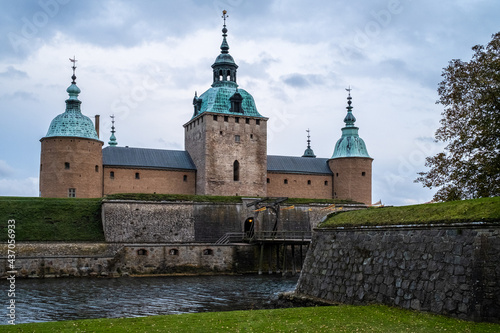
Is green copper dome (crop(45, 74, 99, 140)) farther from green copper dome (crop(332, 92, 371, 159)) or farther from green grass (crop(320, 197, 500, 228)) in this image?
green grass (crop(320, 197, 500, 228))

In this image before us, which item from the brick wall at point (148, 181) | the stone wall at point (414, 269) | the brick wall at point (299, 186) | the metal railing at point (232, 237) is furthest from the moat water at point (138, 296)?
the brick wall at point (299, 186)

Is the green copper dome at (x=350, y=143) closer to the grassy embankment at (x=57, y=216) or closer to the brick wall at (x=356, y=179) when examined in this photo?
the brick wall at (x=356, y=179)

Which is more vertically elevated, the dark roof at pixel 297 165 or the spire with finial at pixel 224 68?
the spire with finial at pixel 224 68

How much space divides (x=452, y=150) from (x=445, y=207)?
6.97 meters

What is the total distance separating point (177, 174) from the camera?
5369 cm

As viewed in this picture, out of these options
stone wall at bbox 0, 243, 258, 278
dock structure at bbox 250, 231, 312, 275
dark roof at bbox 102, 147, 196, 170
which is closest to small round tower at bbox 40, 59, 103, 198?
dark roof at bbox 102, 147, 196, 170

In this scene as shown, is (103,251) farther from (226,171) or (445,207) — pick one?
(445,207)

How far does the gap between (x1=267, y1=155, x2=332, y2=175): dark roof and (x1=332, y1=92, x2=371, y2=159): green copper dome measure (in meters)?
1.78

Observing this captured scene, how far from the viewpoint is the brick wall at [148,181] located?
50.5 metres

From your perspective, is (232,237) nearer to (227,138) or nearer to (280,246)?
(280,246)

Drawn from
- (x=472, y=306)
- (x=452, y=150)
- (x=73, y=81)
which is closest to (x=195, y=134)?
(x=73, y=81)

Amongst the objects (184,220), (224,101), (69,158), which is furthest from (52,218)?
(224,101)

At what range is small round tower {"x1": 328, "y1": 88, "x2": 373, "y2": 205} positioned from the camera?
5800 cm

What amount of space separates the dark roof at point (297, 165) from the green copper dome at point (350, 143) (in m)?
1.78
